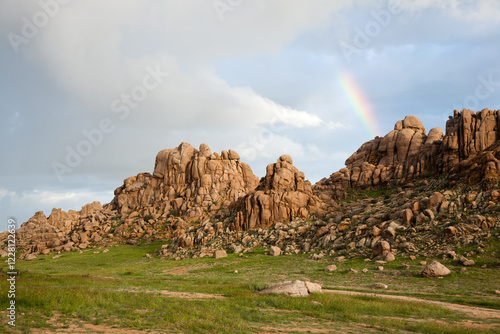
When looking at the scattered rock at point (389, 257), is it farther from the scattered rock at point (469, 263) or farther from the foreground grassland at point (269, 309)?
the scattered rock at point (469, 263)

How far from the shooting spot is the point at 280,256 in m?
64.1

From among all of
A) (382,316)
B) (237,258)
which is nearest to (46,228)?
(237,258)

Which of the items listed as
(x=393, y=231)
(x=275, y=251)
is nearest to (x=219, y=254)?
(x=275, y=251)

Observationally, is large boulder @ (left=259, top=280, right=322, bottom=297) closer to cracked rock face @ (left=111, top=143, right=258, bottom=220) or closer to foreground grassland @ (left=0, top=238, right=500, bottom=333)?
foreground grassland @ (left=0, top=238, right=500, bottom=333)

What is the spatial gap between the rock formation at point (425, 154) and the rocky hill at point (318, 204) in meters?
0.29

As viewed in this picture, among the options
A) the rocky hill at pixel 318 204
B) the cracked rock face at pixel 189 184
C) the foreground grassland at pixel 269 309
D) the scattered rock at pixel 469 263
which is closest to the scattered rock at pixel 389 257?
the rocky hill at pixel 318 204

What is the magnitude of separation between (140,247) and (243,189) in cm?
3998

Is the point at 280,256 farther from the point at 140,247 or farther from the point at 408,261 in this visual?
the point at 140,247

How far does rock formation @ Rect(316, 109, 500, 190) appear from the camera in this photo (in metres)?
66.9

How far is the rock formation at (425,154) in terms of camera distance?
6691cm

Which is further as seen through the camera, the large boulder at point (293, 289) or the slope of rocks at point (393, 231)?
the slope of rocks at point (393, 231)

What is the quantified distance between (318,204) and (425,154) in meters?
34.3

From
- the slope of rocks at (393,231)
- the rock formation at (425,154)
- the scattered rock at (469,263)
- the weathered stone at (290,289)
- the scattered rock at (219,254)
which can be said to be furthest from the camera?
the scattered rock at (219,254)

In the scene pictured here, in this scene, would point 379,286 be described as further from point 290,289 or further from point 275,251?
point 275,251
